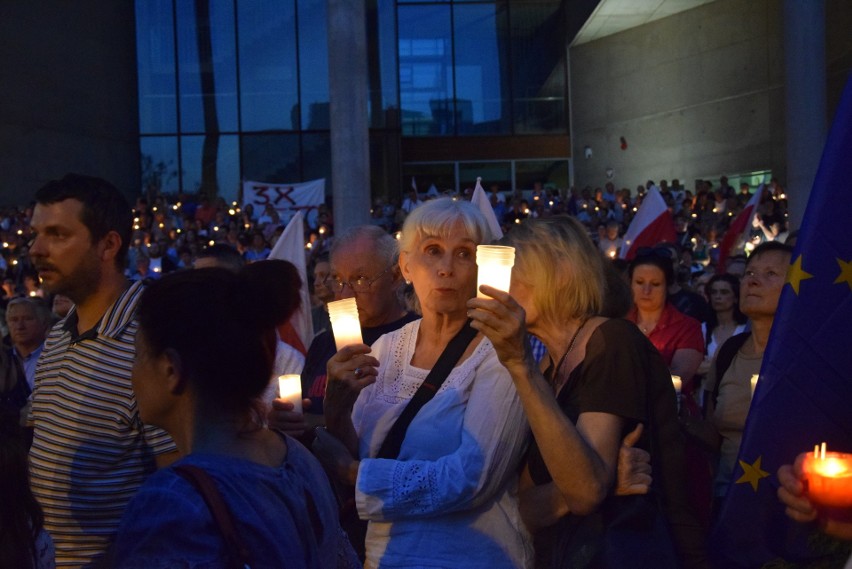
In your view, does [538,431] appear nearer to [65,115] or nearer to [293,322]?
[293,322]

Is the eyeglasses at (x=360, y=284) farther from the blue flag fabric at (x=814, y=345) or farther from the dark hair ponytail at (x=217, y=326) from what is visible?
the dark hair ponytail at (x=217, y=326)

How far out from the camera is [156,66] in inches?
1061

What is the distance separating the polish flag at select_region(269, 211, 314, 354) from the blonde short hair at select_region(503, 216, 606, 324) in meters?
3.34

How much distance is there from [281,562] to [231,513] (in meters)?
0.15

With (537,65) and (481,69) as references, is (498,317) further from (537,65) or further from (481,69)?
(537,65)

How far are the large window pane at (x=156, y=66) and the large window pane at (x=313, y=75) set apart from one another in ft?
11.2

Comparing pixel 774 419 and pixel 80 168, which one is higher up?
pixel 80 168

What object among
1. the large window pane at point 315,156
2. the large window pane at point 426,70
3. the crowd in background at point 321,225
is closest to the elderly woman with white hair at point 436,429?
the crowd in background at point 321,225

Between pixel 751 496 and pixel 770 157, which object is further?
pixel 770 157

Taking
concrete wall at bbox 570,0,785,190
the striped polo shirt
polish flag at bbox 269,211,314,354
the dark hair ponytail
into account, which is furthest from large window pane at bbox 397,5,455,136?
the dark hair ponytail

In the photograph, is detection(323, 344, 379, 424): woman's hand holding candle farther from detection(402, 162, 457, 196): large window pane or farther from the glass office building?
detection(402, 162, 457, 196): large window pane

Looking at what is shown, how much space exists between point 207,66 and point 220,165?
262 centimetres

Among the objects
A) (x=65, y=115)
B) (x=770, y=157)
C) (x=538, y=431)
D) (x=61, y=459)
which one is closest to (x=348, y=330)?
(x=538, y=431)

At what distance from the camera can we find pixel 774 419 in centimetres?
275
